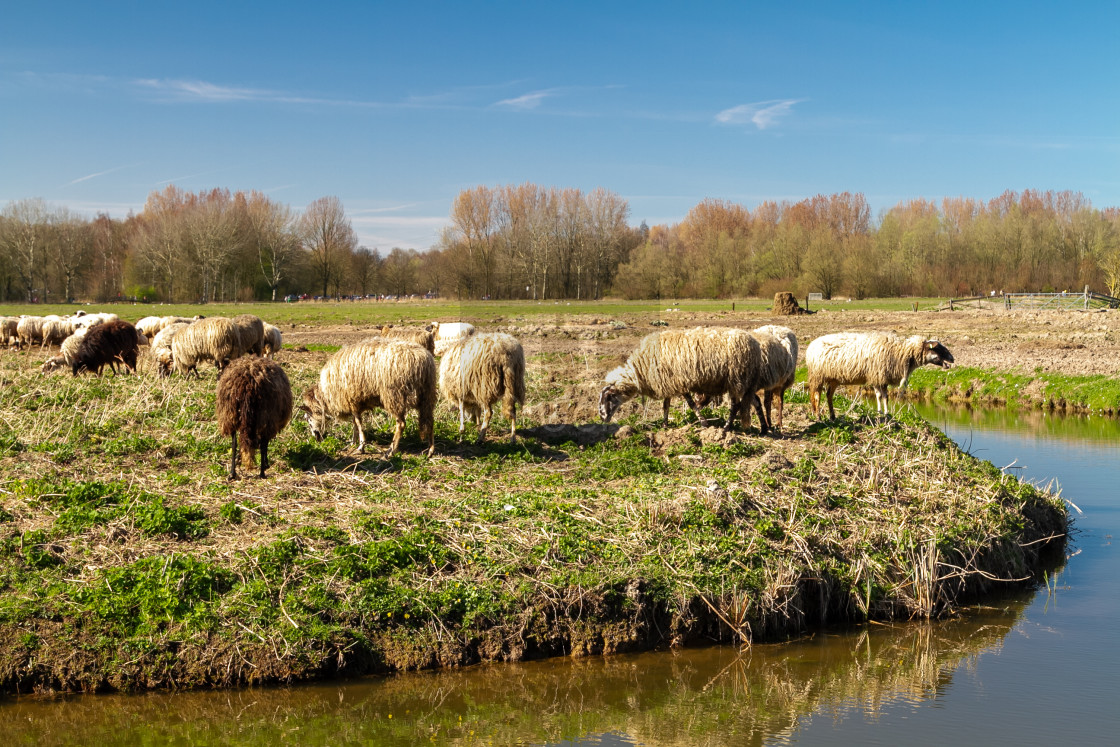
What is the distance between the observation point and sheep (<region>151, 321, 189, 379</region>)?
19402 mm

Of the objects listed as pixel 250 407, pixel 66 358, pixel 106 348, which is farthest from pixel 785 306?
pixel 250 407

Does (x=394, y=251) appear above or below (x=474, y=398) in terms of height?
above

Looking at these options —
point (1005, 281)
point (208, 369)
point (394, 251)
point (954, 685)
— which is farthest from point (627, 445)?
point (394, 251)

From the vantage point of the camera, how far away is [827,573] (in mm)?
8914

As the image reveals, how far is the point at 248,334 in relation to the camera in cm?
2036

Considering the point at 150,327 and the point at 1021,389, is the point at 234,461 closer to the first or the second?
the point at 150,327

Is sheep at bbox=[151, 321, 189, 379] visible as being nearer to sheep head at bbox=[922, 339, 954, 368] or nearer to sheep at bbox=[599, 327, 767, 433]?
sheep at bbox=[599, 327, 767, 433]

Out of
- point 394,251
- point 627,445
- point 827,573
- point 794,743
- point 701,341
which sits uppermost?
point 394,251

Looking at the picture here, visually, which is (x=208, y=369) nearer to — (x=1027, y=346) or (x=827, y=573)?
(x=827, y=573)

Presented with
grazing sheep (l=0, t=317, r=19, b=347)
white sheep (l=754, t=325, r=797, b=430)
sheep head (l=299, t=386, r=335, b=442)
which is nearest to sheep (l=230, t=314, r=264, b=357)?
sheep head (l=299, t=386, r=335, b=442)

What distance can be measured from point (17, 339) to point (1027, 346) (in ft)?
115

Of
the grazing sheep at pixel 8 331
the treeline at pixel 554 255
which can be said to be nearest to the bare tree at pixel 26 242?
the treeline at pixel 554 255

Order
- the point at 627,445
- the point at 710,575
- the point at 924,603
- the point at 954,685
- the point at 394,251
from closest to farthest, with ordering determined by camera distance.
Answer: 1. the point at 954,685
2. the point at 710,575
3. the point at 924,603
4. the point at 627,445
5. the point at 394,251

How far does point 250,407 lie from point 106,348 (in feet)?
38.5
